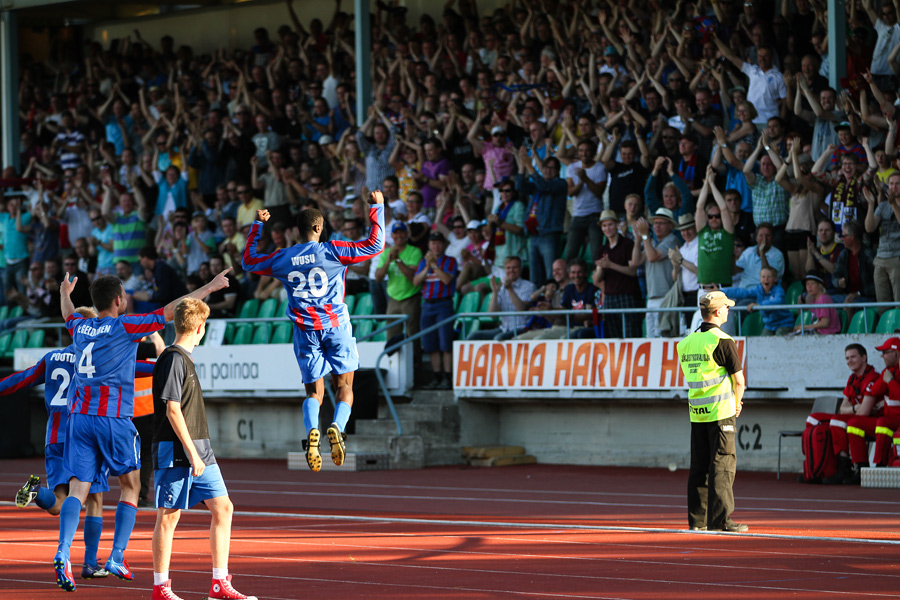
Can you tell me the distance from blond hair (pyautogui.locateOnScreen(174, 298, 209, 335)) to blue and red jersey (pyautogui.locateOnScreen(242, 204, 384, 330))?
2.48 m

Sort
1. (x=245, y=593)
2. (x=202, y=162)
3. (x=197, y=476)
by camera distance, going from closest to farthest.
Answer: (x=197, y=476) < (x=245, y=593) < (x=202, y=162)

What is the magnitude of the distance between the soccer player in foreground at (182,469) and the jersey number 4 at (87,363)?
1.15 metres

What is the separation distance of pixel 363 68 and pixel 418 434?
730cm

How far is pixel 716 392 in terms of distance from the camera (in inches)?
444

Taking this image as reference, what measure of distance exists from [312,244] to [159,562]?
Result: 335cm

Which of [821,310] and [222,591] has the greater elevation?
[821,310]

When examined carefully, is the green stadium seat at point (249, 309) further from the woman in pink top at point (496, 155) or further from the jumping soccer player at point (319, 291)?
the jumping soccer player at point (319, 291)

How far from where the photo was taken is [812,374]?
55.3ft

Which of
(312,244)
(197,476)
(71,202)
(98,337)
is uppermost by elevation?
(71,202)

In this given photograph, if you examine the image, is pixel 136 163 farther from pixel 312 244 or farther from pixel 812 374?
pixel 312 244

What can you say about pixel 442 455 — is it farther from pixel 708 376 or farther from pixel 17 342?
pixel 17 342

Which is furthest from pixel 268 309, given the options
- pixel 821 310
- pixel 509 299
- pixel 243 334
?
pixel 821 310

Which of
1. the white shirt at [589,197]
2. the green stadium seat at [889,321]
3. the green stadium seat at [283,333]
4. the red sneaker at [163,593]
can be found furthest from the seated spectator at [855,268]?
the red sneaker at [163,593]

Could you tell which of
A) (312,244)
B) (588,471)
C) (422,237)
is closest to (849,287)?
(588,471)
